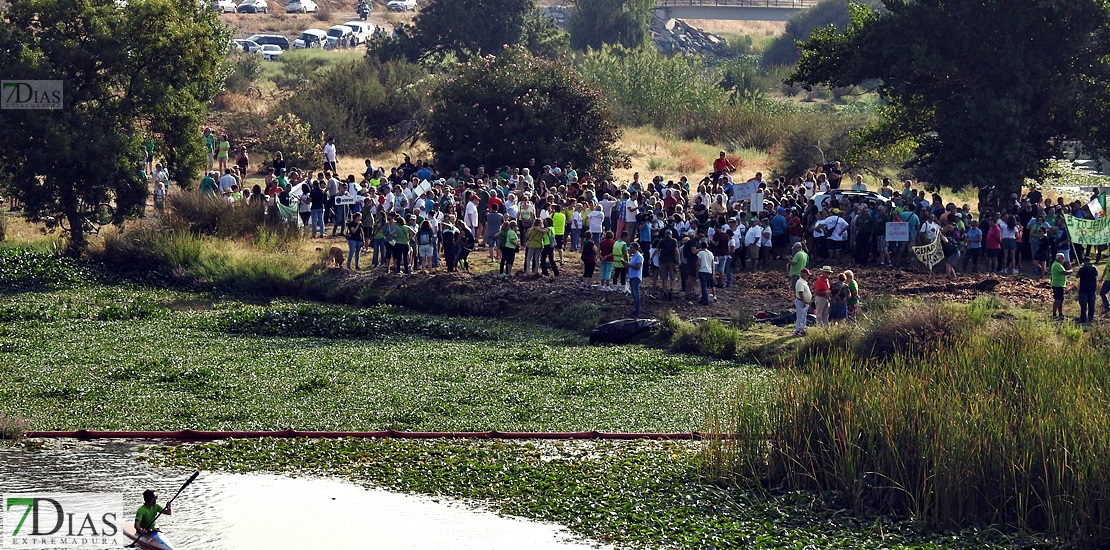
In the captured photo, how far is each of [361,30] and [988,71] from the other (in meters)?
52.5

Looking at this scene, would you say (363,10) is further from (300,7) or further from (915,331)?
(915,331)

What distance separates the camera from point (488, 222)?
30312 mm

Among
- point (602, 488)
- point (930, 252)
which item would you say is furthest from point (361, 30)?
point (602, 488)

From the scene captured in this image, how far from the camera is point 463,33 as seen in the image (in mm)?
57000

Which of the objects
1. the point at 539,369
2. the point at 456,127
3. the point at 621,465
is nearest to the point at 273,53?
the point at 456,127

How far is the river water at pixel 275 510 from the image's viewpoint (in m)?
14.6

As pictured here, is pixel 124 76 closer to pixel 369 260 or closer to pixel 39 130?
pixel 39 130

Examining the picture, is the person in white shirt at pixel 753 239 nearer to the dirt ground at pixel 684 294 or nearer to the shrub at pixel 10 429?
the dirt ground at pixel 684 294

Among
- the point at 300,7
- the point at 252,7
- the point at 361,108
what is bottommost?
the point at 361,108

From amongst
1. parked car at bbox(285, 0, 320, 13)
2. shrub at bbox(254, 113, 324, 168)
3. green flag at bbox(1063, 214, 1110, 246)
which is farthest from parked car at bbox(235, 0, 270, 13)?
green flag at bbox(1063, 214, 1110, 246)

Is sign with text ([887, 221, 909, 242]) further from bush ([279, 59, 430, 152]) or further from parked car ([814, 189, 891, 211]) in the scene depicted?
bush ([279, 59, 430, 152])

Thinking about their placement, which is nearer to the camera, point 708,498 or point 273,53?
point 708,498

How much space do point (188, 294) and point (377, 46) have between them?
99.9 feet

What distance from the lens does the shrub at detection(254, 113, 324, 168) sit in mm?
42750
